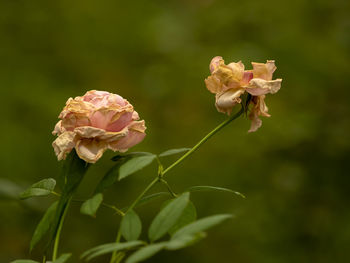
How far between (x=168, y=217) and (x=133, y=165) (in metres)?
0.08

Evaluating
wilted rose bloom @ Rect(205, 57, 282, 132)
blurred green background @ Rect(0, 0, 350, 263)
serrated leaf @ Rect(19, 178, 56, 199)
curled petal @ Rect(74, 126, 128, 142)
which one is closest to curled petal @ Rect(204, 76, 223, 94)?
wilted rose bloom @ Rect(205, 57, 282, 132)

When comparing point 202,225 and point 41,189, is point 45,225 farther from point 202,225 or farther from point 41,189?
point 202,225

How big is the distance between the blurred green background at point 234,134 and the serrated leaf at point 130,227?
122cm

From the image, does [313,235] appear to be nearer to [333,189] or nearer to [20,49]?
[333,189]

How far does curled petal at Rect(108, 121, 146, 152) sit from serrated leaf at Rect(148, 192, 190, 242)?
0.41 feet

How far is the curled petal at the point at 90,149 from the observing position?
60 centimetres

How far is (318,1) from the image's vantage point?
76.0 inches

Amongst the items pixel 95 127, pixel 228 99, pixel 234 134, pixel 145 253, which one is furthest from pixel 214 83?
pixel 234 134

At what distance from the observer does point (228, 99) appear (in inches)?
24.6

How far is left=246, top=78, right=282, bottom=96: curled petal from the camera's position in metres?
0.61

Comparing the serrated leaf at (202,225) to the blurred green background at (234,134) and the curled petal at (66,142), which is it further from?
the blurred green background at (234,134)

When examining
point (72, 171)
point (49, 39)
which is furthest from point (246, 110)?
point (49, 39)

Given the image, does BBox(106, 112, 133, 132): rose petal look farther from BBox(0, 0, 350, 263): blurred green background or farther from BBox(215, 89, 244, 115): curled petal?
BBox(0, 0, 350, 263): blurred green background

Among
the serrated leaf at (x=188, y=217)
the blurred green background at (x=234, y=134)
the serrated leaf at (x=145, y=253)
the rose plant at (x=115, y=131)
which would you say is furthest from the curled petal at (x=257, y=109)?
the blurred green background at (x=234, y=134)
